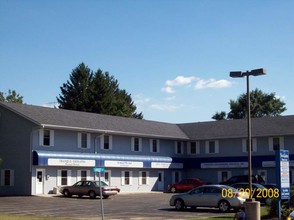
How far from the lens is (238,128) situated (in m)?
57.9

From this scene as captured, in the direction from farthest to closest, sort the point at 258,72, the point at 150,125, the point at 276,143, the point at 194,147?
the point at 194,147
the point at 150,125
the point at 276,143
the point at 258,72

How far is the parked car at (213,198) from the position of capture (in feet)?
93.6

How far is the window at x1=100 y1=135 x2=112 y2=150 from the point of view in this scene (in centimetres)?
5012

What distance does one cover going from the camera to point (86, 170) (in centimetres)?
4812

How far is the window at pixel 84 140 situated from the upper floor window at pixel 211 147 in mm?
15624

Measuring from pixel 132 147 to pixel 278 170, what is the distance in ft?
102

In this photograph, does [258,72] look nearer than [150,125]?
Yes

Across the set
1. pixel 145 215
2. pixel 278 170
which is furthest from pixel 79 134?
pixel 278 170

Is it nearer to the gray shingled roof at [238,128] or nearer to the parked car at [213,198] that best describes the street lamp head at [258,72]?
the parked car at [213,198]

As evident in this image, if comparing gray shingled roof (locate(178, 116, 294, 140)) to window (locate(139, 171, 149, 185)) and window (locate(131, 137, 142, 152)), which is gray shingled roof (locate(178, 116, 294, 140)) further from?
window (locate(139, 171, 149, 185))

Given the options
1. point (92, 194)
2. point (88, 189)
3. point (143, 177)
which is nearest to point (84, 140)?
point (88, 189)

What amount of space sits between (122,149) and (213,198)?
23.7 meters

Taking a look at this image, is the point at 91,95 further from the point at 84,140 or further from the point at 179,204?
the point at 179,204

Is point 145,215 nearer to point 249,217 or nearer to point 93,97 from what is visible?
point 249,217
